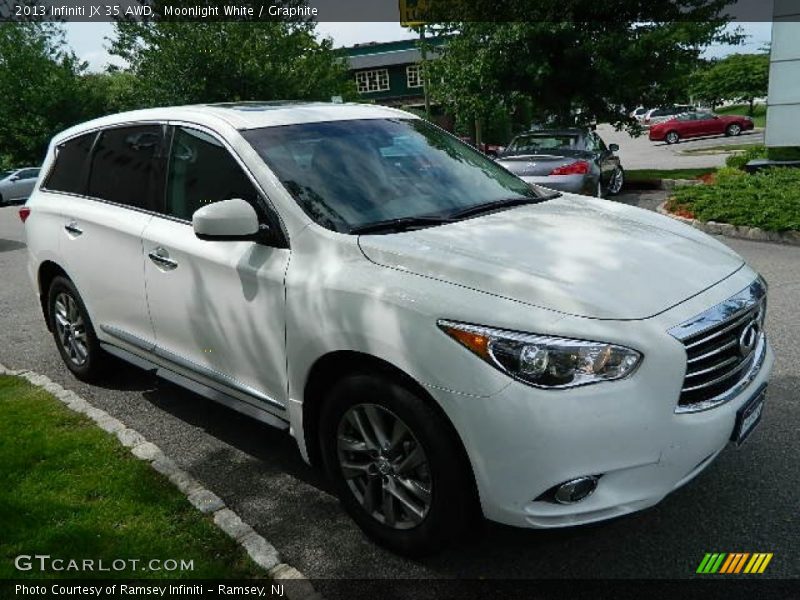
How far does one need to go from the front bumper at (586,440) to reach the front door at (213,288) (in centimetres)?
107

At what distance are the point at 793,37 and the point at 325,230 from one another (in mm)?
16087

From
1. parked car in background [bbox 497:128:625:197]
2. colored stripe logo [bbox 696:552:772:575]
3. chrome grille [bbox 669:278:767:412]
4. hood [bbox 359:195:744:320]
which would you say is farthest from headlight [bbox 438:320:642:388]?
parked car in background [bbox 497:128:625:197]

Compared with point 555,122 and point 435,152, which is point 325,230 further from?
point 555,122

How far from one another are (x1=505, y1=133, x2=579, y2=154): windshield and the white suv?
28.7 feet

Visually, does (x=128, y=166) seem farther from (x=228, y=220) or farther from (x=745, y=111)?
(x=745, y=111)

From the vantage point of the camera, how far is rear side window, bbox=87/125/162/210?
405 cm

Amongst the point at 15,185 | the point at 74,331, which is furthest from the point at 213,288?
the point at 15,185

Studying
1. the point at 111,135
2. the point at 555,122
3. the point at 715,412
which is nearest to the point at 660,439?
the point at 715,412

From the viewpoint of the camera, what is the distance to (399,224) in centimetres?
315

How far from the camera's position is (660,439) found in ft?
7.95

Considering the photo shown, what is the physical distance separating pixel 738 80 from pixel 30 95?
47590mm

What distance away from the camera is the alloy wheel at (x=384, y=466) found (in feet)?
8.99

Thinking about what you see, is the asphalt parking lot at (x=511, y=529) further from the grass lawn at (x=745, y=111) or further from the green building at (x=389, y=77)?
the green building at (x=389, y=77)

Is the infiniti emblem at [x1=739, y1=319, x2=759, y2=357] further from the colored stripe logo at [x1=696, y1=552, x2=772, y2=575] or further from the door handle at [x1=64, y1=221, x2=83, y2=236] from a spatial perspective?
the door handle at [x1=64, y1=221, x2=83, y2=236]
